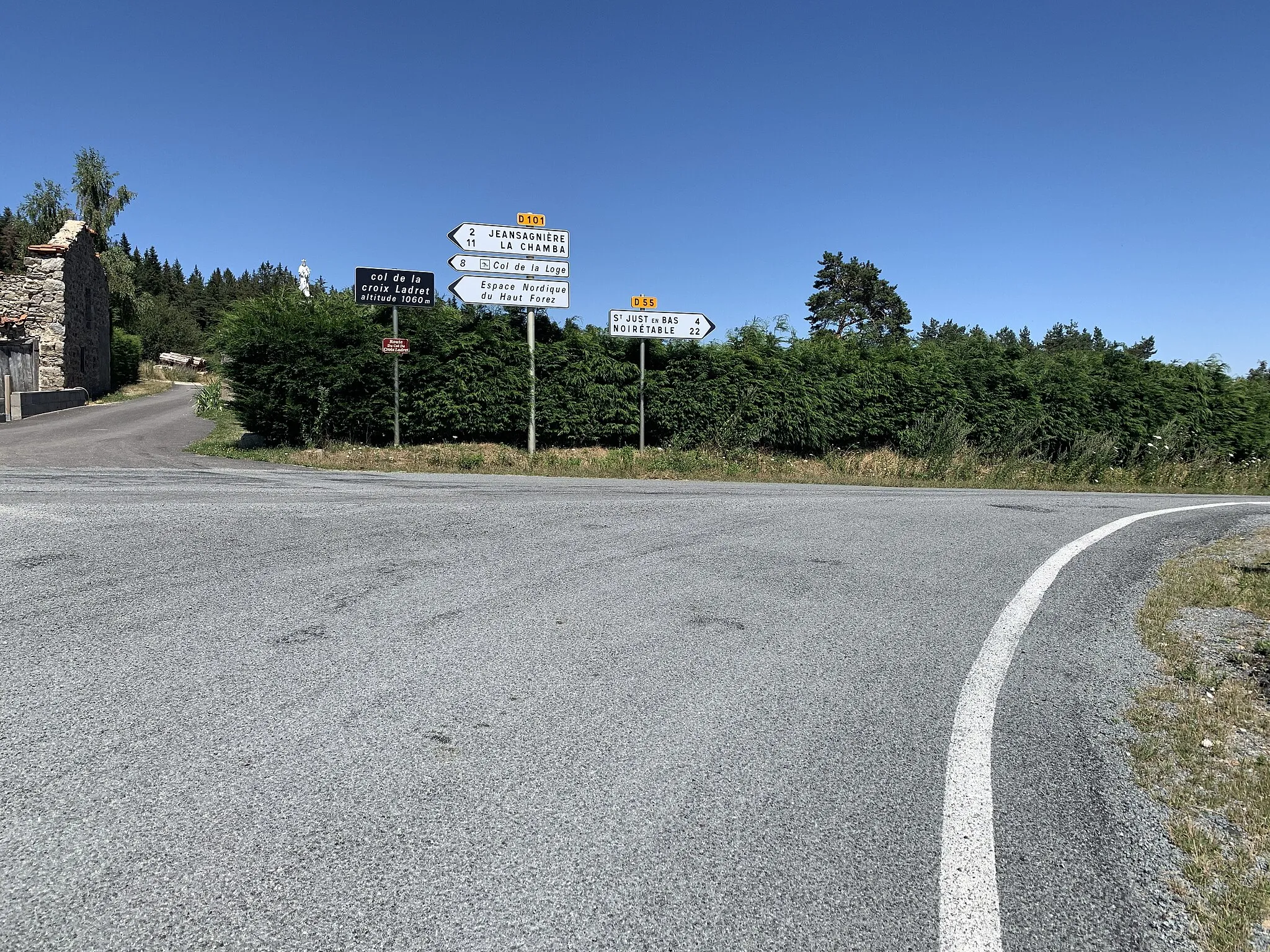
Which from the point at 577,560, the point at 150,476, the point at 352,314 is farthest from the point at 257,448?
the point at 577,560

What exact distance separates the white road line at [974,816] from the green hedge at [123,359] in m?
39.3

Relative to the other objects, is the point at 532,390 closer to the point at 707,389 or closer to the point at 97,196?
the point at 707,389

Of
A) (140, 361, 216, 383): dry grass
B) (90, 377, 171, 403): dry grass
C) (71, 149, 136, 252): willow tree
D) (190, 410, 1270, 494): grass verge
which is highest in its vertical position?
(71, 149, 136, 252): willow tree

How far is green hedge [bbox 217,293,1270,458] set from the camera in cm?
1545

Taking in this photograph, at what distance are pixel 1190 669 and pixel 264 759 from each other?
15.1 ft

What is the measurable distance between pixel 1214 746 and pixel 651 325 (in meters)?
14.5

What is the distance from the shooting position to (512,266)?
666 inches

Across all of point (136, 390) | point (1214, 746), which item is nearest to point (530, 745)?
point (1214, 746)

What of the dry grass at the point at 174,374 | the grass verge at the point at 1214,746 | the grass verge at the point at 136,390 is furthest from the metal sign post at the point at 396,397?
the dry grass at the point at 174,374

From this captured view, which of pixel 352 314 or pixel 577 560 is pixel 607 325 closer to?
pixel 352 314

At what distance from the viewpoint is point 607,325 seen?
17.2 meters

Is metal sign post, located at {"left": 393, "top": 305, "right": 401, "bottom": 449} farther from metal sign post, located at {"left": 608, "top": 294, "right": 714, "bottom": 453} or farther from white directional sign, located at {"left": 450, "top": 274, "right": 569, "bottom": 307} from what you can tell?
metal sign post, located at {"left": 608, "top": 294, "right": 714, "bottom": 453}

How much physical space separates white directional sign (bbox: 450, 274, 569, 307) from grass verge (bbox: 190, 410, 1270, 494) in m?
3.09

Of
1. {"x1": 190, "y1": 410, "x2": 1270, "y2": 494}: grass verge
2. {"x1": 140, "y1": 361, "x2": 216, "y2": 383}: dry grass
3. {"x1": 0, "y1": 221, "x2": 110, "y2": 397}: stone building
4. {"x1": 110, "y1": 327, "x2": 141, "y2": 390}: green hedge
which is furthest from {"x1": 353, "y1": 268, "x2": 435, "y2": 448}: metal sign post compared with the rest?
{"x1": 140, "y1": 361, "x2": 216, "y2": 383}: dry grass
